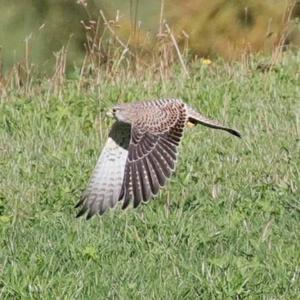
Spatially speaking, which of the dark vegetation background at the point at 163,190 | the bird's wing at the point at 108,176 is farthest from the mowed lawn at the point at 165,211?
the bird's wing at the point at 108,176

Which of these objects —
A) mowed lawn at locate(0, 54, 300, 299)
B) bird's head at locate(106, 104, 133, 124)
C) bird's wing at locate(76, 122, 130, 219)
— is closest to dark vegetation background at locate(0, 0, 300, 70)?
mowed lawn at locate(0, 54, 300, 299)

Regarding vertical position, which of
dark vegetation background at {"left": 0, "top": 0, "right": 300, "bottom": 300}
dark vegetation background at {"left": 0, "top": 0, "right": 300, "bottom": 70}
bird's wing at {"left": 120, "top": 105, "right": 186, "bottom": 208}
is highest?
bird's wing at {"left": 120, "top": 105, "right": 186, "bottom": 208}

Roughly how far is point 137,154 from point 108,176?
2.04 ft

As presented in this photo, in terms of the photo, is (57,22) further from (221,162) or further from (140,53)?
(221,162)

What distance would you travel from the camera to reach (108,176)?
7789mm

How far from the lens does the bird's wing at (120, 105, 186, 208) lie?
7031 millimetres

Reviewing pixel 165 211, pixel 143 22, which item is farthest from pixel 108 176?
pixel 143 22

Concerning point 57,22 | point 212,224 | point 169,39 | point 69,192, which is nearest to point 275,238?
point 212,224

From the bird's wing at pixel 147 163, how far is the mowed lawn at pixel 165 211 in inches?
7.2

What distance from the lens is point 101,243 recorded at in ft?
22.1

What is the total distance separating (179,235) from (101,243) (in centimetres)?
41

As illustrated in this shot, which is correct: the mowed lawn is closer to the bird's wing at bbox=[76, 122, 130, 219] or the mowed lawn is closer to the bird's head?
the bird's wing at bbox=[76, 122, 130, 219]

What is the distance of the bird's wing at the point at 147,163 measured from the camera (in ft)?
23.1

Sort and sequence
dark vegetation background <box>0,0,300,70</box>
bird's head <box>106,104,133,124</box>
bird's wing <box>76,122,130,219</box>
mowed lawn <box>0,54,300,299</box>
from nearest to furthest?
1. mowed lawn <box>0,54,300,299</box>
2. bird's wing <box>76,122,130,219</box>
3. bird's head <box>106,104,133,124</box>
4. dark vegetation background <box>0,0,300,70</box>
